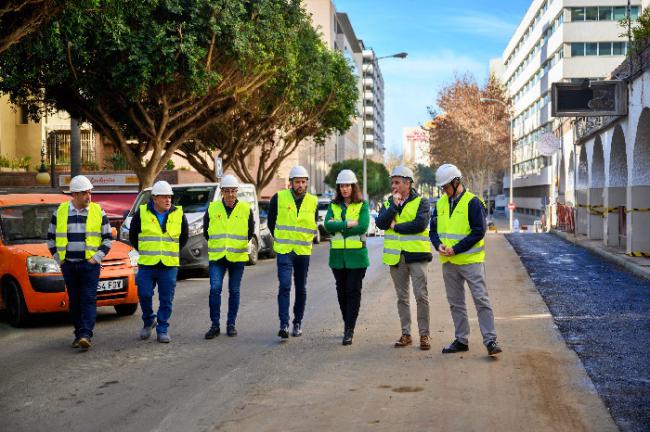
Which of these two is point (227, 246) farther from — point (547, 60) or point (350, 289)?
point (547, 60)

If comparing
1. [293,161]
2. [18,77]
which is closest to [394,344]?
[18,77]

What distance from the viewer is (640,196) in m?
21.3

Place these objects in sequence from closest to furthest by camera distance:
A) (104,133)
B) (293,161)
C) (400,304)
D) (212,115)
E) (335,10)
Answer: (400,304)
(104,133)
(212,115)
(293,161)
(335,10)

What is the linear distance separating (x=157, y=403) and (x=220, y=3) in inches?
670

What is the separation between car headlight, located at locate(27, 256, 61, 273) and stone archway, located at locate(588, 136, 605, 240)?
23383 mm

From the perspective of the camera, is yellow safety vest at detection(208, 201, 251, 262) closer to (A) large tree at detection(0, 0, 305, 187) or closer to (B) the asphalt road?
(B) the asphalt road

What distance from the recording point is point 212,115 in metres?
28.7

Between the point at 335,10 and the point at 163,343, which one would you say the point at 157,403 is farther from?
the point at 335,10

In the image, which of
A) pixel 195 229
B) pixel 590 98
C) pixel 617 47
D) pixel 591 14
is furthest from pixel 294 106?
pixel 617 47

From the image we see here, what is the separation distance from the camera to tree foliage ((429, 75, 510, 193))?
6303cm

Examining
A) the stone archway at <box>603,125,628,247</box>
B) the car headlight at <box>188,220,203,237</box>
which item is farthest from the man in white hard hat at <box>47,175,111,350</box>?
the stone archway at <box>603,125,628,247</box>

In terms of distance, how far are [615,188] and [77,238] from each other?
2022 centimetres

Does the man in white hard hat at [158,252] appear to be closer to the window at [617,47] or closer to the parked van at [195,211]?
the parked van at [195,211]

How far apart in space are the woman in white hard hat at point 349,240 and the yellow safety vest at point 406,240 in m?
0.28
